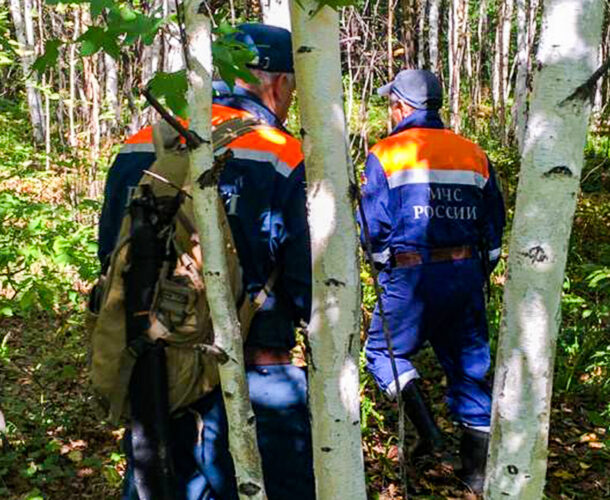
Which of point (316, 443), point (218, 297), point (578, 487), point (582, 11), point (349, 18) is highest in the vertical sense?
point (349, 18)

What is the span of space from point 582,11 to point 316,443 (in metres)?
1.01

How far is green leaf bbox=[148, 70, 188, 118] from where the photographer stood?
153 cm

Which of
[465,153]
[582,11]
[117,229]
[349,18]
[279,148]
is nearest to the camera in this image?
[582,11]

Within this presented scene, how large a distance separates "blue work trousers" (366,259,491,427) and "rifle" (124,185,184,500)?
2.13 meters

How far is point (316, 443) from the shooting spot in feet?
4.96

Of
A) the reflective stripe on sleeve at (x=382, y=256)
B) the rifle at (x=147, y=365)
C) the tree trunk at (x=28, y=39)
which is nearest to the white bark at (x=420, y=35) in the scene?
the tree trunk at (x=28, y=39)

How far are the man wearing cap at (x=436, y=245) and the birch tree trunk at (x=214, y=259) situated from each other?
2.43m

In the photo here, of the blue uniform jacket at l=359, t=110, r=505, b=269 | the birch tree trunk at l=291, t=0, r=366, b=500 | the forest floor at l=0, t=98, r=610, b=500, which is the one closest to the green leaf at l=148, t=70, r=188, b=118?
the birch tree trunk at l=291, t=0, r=366, b=500

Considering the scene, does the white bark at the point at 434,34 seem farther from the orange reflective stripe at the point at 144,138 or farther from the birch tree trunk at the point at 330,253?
the birch tree trunk at the point at 330,253

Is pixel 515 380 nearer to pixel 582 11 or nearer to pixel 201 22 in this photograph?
pixel 582 11

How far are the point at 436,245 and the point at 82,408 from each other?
271 cm

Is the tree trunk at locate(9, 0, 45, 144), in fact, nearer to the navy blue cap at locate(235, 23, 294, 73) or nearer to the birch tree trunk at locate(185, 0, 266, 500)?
the navy blue cap at locate(235, 23, 294, 73)

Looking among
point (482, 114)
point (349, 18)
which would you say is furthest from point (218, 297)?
point (482, 114)

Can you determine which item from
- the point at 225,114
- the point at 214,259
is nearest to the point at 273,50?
the point at 225,114
